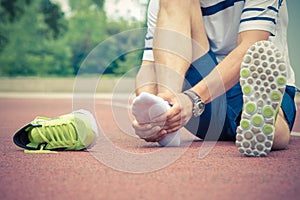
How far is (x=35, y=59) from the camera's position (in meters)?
18.4

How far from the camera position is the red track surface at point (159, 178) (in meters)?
1.69

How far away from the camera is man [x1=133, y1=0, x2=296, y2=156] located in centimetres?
226

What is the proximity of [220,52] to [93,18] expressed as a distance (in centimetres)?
1730

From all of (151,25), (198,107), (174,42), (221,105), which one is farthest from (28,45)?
(198,107)

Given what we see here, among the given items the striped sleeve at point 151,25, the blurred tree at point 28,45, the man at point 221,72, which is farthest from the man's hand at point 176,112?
the blurred tree at point 28,45

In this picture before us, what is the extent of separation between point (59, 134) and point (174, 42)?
0.69 m

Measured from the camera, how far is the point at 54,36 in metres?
18.3

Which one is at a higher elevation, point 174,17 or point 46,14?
point 46,14

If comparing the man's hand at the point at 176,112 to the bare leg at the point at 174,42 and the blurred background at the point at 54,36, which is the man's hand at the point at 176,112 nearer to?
the bare leg at the point at 174,42

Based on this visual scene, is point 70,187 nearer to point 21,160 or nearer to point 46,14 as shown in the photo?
point 21,160

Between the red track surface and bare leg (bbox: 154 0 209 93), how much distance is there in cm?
33

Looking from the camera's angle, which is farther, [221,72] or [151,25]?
[151,25]

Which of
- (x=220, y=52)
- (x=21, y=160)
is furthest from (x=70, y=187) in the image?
(x=220, y=52)

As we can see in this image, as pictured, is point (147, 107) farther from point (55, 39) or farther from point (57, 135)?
point (55, 39)
